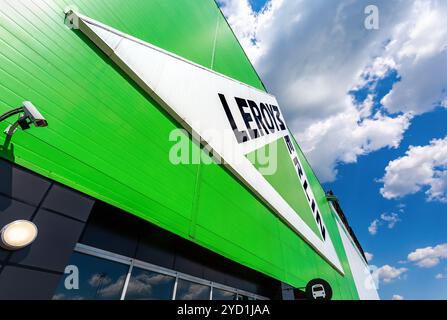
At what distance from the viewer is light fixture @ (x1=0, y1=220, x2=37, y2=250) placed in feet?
8.74

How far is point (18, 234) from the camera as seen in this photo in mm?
2736

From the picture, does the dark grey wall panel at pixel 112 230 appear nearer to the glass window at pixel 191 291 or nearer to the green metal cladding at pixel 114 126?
the green metal cladding at pixel 114 126

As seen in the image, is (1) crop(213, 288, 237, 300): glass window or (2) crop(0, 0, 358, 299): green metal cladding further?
(1) crop(213, 288, 237, 300): glass window

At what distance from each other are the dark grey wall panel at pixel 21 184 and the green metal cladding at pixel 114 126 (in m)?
0.10

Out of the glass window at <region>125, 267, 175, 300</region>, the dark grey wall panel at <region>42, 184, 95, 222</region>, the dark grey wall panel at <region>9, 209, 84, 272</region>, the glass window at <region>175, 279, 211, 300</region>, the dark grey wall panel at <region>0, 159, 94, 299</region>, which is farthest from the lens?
the glass window at <region>175, 279, 211, 300</region>

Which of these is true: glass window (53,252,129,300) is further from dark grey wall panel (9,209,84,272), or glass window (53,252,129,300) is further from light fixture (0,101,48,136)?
light fixture (0,101,48,136)

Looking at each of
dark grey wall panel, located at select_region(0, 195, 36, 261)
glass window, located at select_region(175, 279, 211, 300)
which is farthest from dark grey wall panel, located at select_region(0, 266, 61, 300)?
glass window, located at select_region(175, 279, 211, 300)

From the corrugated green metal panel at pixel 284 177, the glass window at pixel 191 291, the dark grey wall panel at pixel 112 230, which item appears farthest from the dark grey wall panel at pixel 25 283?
the corrugated green metal panel at pixel 284 177

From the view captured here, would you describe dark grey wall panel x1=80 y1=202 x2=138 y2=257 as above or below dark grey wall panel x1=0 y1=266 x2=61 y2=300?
above

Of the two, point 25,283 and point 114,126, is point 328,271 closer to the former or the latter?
point 114,126

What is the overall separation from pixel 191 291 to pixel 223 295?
140cm

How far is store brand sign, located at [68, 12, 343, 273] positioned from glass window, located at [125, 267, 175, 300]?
3534 millimetres

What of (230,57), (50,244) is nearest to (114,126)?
(50,244)

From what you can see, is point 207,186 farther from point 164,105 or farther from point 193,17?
point 193,17
